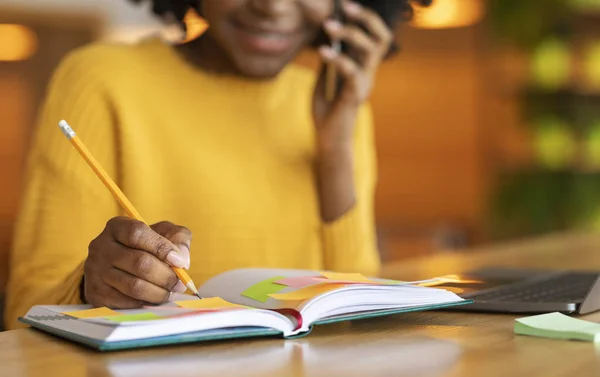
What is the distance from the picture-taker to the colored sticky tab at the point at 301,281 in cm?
80

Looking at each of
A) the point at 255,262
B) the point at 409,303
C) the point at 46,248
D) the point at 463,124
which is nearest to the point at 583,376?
the point at 409,303

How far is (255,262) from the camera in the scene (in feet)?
4.90

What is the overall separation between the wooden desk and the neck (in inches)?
32.8

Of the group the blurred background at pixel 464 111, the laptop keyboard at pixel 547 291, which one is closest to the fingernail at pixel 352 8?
the laptop keyboard at pixel 547 291

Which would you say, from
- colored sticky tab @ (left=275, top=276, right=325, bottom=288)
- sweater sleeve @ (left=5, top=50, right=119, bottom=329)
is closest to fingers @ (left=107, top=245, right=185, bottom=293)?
colored sticky tab @ (left=275, top=276, right=325, bottom=288)

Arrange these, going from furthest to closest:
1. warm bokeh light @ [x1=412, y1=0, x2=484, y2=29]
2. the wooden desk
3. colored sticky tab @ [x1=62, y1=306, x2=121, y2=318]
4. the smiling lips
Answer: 1. warm bokeh light @ [x1=412, y1=0, x2=484, y2=29]
2. the smiling lips
3. colored sticky tab @ [x1=62, y1=306, x2=121, y2=318]
4. the wooden desk

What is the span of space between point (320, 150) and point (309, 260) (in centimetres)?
21

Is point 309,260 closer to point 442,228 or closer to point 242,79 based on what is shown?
point 242,79

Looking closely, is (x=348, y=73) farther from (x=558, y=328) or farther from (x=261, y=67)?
(x=558, y=328)

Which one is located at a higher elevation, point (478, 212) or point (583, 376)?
point (478, 212)

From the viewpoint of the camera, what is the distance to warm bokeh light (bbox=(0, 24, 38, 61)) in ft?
18.0

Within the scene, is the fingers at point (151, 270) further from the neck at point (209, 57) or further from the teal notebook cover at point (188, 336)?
the neck at point (209, 57)

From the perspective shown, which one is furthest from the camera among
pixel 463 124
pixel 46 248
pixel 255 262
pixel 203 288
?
pixel 463 124

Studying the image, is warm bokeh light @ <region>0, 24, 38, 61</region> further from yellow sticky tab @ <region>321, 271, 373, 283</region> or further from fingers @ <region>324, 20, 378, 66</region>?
yellow sticky tab @ <region>321, 271, 373, 283</region>
